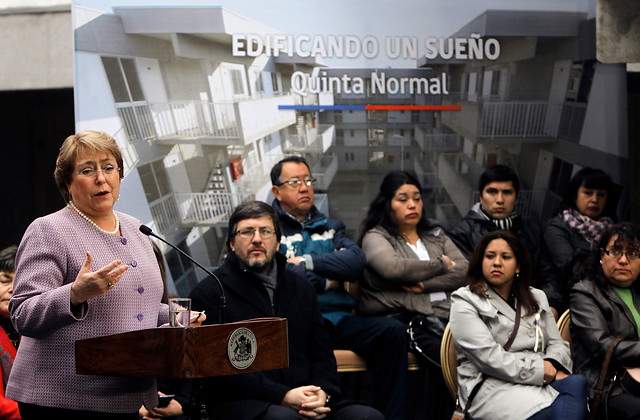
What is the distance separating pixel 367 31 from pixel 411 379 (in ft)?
7.50

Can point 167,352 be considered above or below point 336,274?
above

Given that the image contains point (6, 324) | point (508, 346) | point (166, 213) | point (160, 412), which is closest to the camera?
point (160, 412)

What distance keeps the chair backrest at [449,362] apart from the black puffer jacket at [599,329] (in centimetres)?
69

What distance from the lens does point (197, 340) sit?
1.64 m

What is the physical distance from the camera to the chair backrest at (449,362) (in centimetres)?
287

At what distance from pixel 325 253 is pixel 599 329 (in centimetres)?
157

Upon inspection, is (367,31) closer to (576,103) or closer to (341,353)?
(576,103)

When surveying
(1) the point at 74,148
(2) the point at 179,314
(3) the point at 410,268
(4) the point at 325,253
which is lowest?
(3) the point at 410,268

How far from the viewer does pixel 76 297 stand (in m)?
1.68

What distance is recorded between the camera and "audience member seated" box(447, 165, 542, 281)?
3.55 metres

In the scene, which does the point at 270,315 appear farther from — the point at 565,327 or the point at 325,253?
the point at 565,327

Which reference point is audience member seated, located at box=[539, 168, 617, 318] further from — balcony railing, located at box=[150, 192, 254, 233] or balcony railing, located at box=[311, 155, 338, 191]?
balcony railing, located at box=[150, 192, 254, 233]

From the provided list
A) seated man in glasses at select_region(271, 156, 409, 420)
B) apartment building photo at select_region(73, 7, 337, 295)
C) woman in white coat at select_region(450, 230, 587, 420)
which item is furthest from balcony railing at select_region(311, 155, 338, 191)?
woman in white coat at select_region(450, 230, 587, 420)

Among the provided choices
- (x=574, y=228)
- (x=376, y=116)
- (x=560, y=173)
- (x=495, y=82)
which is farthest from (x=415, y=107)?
(x=574, y=228)
